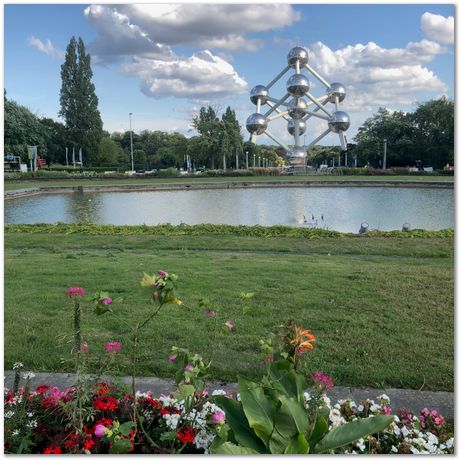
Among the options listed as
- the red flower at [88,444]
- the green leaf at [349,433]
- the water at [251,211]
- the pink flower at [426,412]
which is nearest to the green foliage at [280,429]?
the green leaf at [349,433]

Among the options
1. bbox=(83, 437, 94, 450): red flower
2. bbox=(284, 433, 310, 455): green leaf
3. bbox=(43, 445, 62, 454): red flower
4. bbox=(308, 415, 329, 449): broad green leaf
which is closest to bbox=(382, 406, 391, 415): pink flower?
bbox=(308, 415, 329, 449): broad green leaf

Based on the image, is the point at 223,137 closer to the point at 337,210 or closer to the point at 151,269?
the point at 337,210

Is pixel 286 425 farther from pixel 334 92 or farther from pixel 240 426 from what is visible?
pixel 334 92

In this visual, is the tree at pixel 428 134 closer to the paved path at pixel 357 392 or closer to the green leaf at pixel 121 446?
the paved path at pixel 357 392

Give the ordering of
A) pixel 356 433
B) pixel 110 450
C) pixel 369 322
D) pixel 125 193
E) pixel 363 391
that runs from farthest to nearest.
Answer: pixel 125 193
pixel 369 322
pixel 363 391
pixel 110 450
pixel 356 433

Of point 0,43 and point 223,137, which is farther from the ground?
point 223,137

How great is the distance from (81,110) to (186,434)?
139 ft

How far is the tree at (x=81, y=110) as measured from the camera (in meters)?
38.6

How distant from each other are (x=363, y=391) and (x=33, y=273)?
3981mm

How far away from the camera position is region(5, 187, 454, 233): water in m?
13.1

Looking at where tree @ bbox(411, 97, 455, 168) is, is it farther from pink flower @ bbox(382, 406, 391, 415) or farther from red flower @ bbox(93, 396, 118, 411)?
red flower @ bbox(93, 396, 118, 411)

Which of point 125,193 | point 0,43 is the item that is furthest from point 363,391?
point 125,193

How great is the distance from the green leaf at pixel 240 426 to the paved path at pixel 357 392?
93cm

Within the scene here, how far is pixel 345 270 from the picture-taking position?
5328 mm
